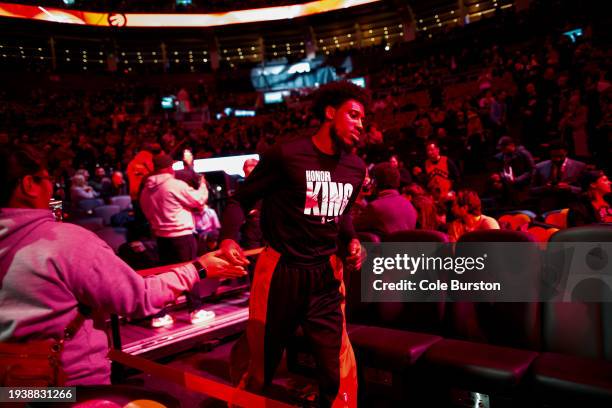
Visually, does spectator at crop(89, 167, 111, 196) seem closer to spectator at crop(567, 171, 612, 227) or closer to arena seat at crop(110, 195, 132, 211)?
arena seat at crop(110, 195, 132, 211)

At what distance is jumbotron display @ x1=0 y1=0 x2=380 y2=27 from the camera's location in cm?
2250

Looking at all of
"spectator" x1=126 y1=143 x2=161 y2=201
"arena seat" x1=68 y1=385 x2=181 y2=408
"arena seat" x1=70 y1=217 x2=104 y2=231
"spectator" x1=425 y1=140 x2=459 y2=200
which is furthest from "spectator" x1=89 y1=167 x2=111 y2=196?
"arena seat" x1=68 y1=385 x2=181 y2=408

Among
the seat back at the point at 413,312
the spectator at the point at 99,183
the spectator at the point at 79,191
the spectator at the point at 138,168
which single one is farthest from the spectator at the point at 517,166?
the spectator at the point at 99,183

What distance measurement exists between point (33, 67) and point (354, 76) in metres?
16.1

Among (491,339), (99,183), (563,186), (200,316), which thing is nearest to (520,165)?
(563,186)

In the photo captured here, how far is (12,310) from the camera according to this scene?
4.32 ft

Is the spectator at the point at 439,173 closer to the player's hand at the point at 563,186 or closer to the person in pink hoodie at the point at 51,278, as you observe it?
the player's hand at the point at 563,186

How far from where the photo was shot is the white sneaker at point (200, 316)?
4.57 meters

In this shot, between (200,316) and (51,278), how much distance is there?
3.42 metres

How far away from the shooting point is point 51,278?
1.32 m

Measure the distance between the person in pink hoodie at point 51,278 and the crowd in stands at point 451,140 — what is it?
864 millimetres

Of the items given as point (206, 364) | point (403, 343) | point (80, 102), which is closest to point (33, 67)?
point (80, 102)

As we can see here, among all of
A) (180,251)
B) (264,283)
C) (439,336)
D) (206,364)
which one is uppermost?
(264,283)

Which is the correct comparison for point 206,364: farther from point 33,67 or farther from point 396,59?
point 33,67
